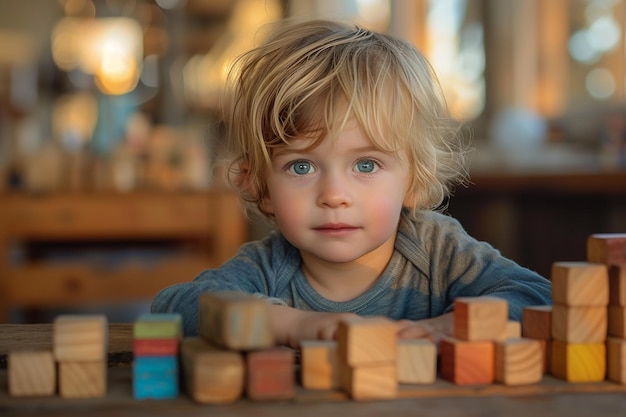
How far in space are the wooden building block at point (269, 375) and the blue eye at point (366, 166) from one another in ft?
1.42

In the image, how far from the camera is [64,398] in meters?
0.74

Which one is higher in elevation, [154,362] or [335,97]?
[335,97]

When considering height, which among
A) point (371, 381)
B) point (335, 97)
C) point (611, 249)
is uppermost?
point (335, 97)

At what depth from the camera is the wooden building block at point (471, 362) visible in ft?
2.56

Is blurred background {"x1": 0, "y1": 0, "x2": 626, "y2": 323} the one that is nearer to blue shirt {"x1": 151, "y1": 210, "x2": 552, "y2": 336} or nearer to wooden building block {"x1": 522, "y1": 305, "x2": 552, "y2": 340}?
blue shirt {"x1": 151, "y1": 210, "x2": 552, "y2": 336}

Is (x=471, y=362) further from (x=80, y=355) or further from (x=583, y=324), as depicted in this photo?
(x=80, y=355)

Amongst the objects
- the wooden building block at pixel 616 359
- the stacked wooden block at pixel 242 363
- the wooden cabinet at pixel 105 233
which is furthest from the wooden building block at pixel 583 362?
the wooden cabinet at pixel 105 233

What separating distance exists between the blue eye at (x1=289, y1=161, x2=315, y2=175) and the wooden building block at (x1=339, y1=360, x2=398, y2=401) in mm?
413

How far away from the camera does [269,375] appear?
721 mm

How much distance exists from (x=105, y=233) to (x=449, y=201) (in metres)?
→ 1.37

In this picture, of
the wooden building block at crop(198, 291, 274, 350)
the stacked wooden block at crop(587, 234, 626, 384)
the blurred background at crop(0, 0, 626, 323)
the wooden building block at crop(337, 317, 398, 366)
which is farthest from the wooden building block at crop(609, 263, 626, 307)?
the blurred background at crop(0, 0, 626, 323)

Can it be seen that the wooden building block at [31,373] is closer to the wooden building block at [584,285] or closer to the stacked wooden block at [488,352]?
the stacked wooden block at [488,352]

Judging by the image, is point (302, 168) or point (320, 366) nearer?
point (320, 366)

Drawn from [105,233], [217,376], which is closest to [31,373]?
[217,376]
